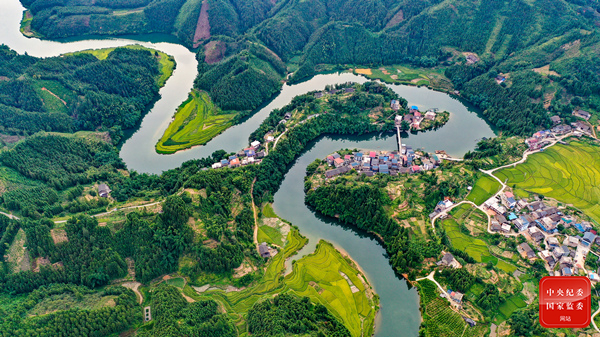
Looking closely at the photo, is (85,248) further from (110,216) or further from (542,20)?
(542,20)

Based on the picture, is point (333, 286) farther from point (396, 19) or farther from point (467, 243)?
point (396, 19)

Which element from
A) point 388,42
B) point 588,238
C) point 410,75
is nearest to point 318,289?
point 588,238

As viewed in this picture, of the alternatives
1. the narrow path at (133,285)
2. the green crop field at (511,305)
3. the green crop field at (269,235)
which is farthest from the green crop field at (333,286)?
the narrow path at (133,285)

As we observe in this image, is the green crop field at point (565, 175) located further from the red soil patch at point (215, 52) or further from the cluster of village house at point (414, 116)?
the red soil patch at point (215, 52)

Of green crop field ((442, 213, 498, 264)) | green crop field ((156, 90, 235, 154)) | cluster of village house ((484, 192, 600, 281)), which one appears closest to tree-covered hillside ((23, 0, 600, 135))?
green crop field ((156, 90, 235, 154))

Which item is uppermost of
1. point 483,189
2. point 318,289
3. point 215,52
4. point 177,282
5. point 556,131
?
point 215,52

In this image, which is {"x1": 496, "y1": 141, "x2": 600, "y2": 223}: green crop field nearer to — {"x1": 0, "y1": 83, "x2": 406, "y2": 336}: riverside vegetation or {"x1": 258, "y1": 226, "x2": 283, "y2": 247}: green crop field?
{"x1": 0, "y1": 83, "x2": 406, "y2": 336}: riverside vegetation
